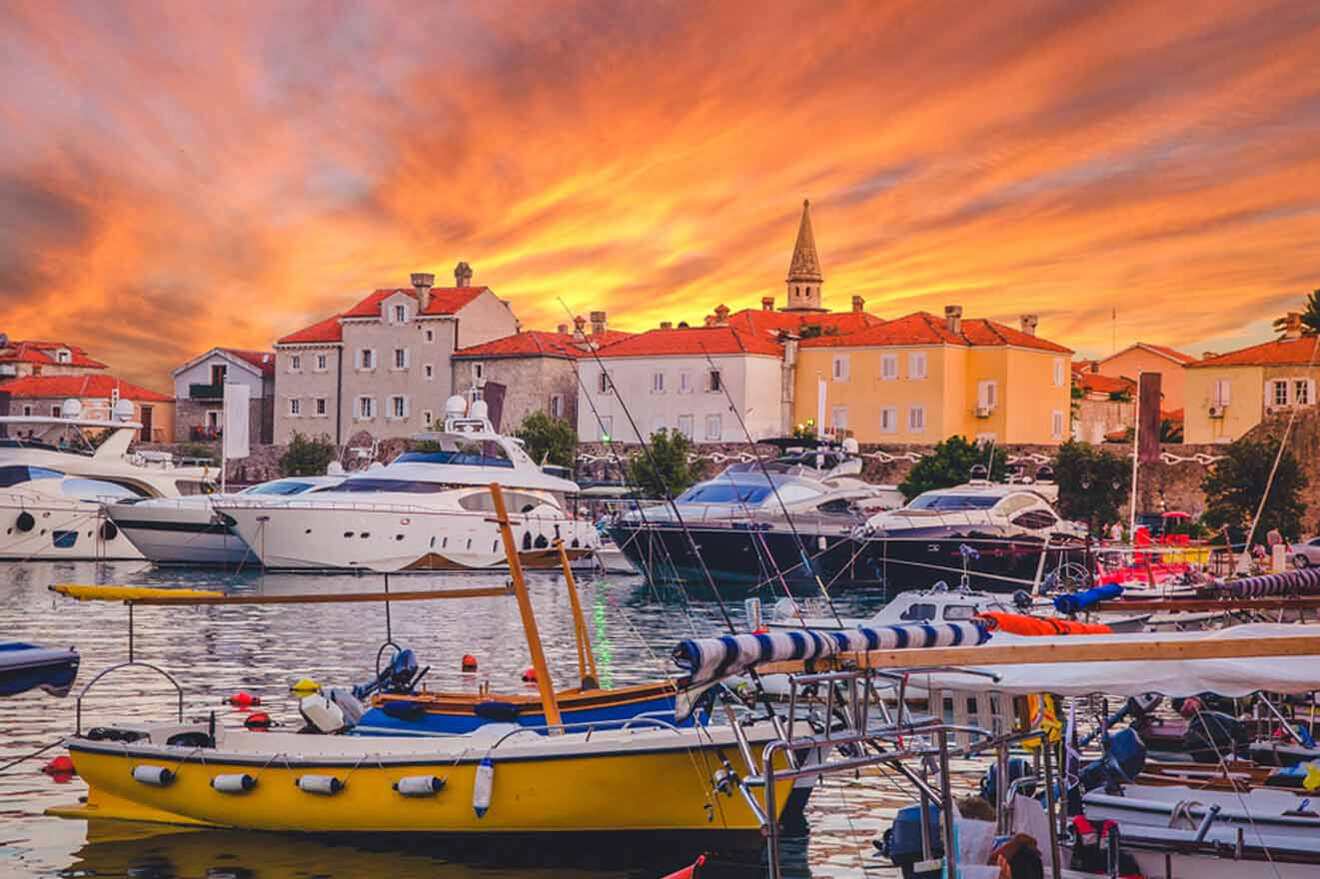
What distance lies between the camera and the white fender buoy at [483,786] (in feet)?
52.0

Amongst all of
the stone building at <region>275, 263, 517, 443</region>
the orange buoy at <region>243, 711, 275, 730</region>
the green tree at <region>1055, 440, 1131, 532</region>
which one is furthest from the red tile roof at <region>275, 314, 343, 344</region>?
the orange buoy at <region>243, 711, 275, 730</region>

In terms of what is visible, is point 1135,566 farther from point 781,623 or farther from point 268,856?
point 268,856

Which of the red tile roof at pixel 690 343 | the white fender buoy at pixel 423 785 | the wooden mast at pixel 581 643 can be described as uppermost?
the red tile roof at pixel 690 343

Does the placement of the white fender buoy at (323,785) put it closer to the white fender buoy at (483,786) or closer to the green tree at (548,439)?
the white fender buoy at (483,786)

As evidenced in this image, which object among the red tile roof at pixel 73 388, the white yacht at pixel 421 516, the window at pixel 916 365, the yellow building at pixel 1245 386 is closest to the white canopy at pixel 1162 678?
the white yacht at pixel 421 516

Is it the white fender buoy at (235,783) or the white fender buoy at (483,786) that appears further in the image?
the white fender buoy at (235,783)

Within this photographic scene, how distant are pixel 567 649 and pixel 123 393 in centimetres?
8463

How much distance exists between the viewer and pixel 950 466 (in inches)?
2963

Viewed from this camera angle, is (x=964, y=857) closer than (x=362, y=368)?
Yes

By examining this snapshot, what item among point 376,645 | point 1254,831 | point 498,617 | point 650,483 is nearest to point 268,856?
point 1254,831

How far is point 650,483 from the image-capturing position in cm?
8550

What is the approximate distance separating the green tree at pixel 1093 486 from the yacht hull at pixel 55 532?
3606 cm

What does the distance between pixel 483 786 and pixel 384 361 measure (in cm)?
8237

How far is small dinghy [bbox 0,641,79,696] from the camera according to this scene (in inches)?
649
